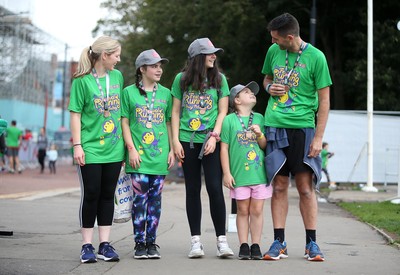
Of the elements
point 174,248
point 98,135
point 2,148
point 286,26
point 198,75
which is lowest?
point 174,248

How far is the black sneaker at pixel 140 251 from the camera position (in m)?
6.78

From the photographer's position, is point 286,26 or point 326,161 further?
point 326,161

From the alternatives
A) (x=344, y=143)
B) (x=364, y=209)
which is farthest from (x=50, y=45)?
(x=364, y=209)

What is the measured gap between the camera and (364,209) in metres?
13.7

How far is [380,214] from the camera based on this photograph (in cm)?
1247

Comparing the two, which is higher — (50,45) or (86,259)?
(50,45)

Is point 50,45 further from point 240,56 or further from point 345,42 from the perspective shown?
point 345,42

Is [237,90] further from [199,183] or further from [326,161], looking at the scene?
[326,161]

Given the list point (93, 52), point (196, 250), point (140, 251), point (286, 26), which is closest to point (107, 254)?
point (140, 251)

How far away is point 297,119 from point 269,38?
26599 mm

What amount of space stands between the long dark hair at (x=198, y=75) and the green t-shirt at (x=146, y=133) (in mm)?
313

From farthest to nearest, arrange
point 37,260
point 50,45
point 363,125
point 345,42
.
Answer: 1. point 50,45
2. point 345,42
3. point 363,125
4. point 37,260

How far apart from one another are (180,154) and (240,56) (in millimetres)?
27814

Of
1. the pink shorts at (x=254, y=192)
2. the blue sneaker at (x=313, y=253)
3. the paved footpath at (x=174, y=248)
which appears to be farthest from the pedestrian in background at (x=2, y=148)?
the blue sneaker at (x=313, y=253)
